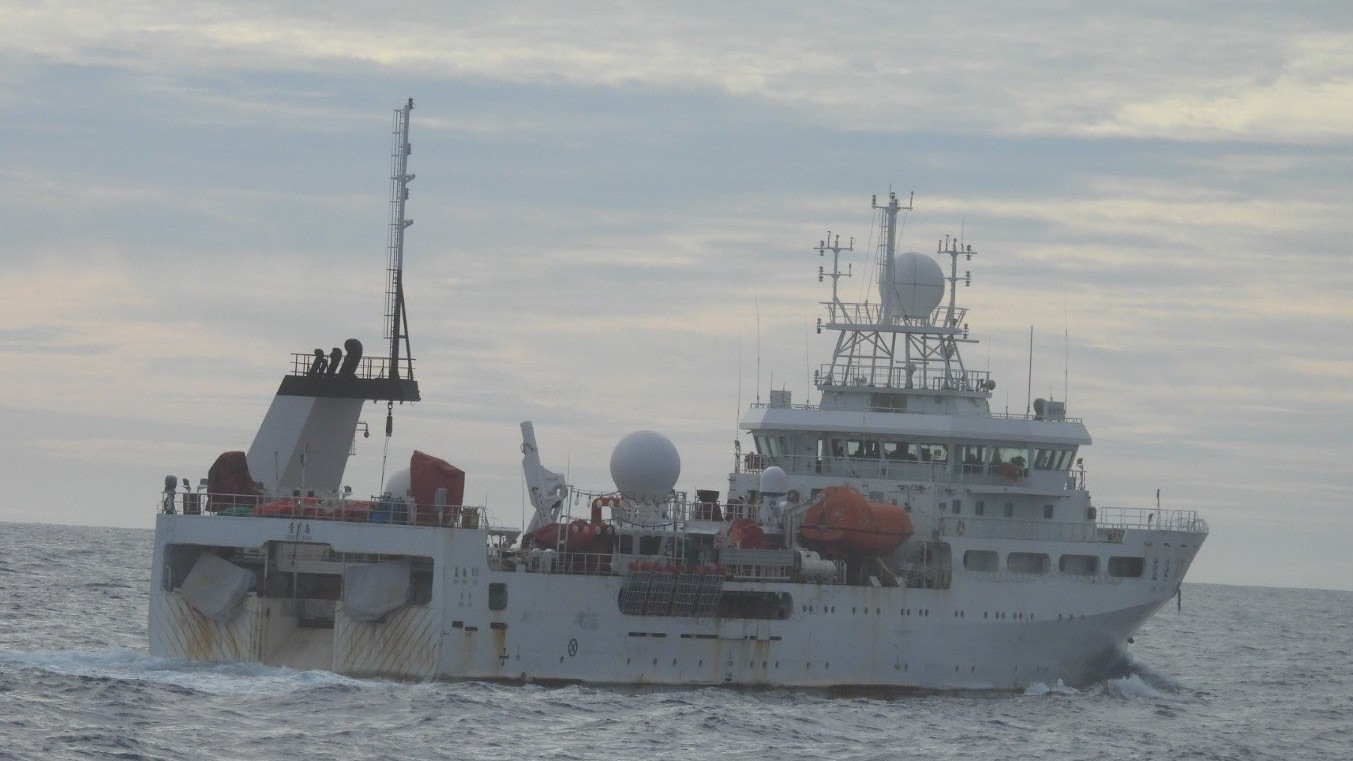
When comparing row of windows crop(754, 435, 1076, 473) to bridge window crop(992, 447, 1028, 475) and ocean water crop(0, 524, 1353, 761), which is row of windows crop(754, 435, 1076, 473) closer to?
bridge window crop(992, 447, 1028, 475)

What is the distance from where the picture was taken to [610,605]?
4094cm

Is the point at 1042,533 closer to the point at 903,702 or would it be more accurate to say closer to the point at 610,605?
the point at 903,702

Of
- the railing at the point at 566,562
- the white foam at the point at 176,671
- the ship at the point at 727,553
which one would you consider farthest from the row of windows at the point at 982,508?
the white foam at the point at 176,671

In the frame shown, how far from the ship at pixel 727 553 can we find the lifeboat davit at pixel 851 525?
0.17 ft

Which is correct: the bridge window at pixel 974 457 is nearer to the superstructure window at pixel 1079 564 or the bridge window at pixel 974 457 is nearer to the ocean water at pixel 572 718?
the superstructure window at pixel 1079 564

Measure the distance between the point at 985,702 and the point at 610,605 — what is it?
8919 mm

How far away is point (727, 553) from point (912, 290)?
11.0m

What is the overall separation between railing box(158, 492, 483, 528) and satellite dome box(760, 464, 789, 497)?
774 centimetres

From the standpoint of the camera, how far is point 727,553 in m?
42.6

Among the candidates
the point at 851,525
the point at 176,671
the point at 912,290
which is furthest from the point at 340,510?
the point at 912,290

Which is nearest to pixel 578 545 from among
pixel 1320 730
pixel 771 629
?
pixel 771 629

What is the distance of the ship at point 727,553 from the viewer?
131ft

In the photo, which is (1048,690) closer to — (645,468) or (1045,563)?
(1045,563)

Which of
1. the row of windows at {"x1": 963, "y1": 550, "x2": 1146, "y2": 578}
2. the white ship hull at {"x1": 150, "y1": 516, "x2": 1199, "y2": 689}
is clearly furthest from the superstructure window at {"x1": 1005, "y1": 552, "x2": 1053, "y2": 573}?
the white ship hull at {"x1": 150, "y1": 516, "x2": 1199, "y2": 689}
